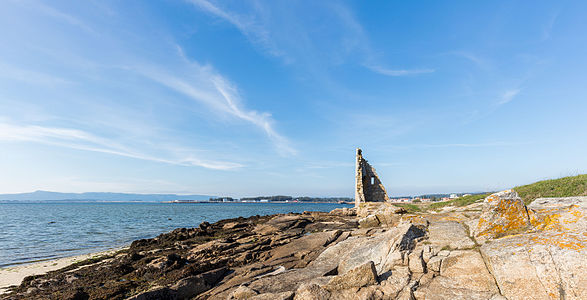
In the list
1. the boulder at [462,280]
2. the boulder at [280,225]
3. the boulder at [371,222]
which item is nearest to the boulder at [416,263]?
the boulder at [462,280]

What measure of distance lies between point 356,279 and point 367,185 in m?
30.8

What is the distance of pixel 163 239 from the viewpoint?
886 inches

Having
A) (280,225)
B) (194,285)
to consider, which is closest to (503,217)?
(194,285)

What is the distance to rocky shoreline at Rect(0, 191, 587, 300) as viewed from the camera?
6.22 meters

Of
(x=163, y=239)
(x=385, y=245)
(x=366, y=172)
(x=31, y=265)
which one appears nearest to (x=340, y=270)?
(x=385, y=245)

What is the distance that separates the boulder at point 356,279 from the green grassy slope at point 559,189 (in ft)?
46.9

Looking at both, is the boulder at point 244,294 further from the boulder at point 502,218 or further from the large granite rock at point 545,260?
the boulder at point 502,218

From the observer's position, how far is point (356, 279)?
7.00 meters

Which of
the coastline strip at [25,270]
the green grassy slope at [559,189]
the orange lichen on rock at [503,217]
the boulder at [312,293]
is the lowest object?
the coastline strip at [25,270]

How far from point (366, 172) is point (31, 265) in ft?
108

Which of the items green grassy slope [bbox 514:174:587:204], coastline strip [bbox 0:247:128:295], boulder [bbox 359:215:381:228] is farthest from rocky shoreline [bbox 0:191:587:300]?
green grassy slope [bbox 514:174:587:204]

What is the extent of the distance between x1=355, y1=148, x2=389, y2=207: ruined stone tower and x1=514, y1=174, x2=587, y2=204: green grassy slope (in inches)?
698

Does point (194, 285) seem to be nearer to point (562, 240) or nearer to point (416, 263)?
point (416, 263)

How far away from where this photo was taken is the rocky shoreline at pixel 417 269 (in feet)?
20.4
